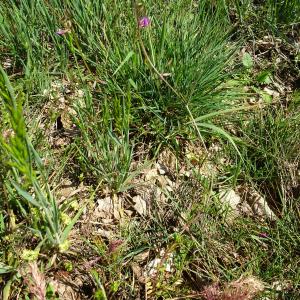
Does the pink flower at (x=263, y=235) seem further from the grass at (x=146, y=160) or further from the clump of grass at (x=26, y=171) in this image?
the clump of grass at (x=26, y=171)

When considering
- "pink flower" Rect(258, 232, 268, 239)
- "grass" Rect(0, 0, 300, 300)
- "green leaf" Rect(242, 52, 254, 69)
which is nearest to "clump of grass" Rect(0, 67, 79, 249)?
"grass" Rect(0, 0, 300, 300)

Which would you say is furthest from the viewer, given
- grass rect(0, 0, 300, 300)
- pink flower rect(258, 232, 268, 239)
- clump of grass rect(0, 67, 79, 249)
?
pink flower rect(258, 232, 268, 239)

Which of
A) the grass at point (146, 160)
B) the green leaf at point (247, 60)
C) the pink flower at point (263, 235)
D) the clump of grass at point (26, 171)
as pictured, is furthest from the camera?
the green leaf at point (247, 60)

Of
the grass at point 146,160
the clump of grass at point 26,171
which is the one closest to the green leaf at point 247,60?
the grass at point 146,160

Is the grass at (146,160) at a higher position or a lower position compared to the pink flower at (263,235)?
higher

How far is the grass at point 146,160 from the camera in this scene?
1.67 meters

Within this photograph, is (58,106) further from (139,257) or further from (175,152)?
(139,257)

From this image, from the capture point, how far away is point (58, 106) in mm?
2203

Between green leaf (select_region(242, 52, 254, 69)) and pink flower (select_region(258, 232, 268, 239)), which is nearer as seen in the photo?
pink flower (select_region(258, 232, 268, 239))

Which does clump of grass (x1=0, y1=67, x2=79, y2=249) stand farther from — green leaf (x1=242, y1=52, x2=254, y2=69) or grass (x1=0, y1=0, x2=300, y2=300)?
green leaf (x1=242, y1=52, x2=254, y2=69)

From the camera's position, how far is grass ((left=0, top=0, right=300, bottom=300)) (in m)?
1.67

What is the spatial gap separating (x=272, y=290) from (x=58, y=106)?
145 cm

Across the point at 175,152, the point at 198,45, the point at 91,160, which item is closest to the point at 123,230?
the point at 91,160

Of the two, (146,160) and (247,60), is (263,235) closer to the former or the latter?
(146,160)
